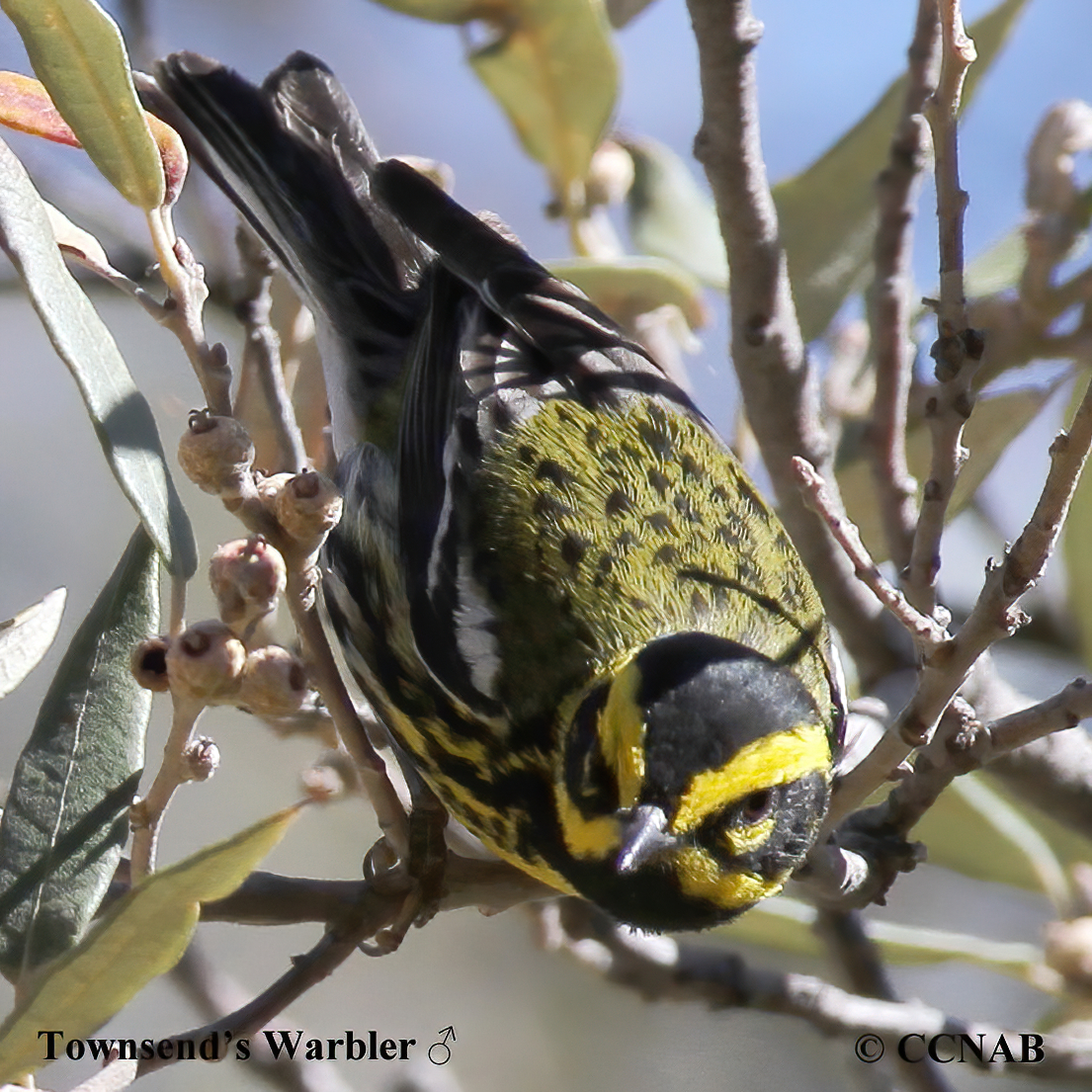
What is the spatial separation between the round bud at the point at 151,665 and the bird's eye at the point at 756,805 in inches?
28.6

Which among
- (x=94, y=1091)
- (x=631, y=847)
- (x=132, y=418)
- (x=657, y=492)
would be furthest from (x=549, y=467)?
(x=94, y=1091)

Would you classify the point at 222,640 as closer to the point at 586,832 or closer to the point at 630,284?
the point at 586,832

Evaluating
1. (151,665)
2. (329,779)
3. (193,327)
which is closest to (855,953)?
(329,779)

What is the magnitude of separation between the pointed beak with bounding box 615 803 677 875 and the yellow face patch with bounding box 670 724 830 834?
0.8 inches

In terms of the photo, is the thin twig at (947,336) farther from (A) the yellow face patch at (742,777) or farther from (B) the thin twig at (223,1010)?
(B) the thin twig at (223,1010)

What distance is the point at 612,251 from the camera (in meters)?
2.71

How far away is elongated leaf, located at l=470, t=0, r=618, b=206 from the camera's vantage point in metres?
2.37

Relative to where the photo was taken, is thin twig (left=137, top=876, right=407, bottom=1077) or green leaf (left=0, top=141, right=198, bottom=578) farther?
thin twig (left=137, top=876, right=407, bottom=1077)

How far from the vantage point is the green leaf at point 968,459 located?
2.08 metres

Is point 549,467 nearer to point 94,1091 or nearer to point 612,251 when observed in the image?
point 612,251

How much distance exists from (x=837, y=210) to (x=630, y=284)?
490mm

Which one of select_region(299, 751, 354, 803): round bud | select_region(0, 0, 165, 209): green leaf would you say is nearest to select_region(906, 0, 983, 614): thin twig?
select_region(0, 0, 165, 209): green leaf

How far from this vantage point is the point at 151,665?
129 centimetres

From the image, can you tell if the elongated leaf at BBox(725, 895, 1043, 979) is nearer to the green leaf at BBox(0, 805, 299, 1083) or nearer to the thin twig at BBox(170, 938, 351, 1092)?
the thin twig at BBox(170, 938, 351, 1092)
